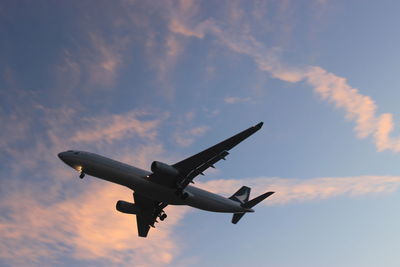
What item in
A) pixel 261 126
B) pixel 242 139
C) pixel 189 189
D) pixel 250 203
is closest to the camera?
pixel 261 126

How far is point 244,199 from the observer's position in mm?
53969

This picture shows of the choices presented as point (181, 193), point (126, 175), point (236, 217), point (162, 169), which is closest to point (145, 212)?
point (236, 217)

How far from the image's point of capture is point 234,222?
50594 millimetres

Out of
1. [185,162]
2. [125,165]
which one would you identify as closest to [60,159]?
[125,165]

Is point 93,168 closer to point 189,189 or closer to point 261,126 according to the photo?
point 189,189

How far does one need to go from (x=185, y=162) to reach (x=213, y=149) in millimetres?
3469

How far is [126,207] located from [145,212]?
260cm

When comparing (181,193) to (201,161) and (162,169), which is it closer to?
(162,169)

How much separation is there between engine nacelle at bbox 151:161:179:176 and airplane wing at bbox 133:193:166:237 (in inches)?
475

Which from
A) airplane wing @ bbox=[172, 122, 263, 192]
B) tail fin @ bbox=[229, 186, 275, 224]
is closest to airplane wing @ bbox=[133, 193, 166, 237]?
tail fin @ bbox=[229, 186, 275, 224]

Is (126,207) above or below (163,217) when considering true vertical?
above

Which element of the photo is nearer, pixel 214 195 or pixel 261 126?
pixel 261 126

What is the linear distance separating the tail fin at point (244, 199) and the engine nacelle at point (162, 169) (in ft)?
37.7

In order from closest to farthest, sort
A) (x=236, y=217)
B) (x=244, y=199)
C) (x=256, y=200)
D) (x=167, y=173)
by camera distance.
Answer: (x=167, y=173) → (x=256, y=200) → (x=236, y=217) → (x=244, y=199)
